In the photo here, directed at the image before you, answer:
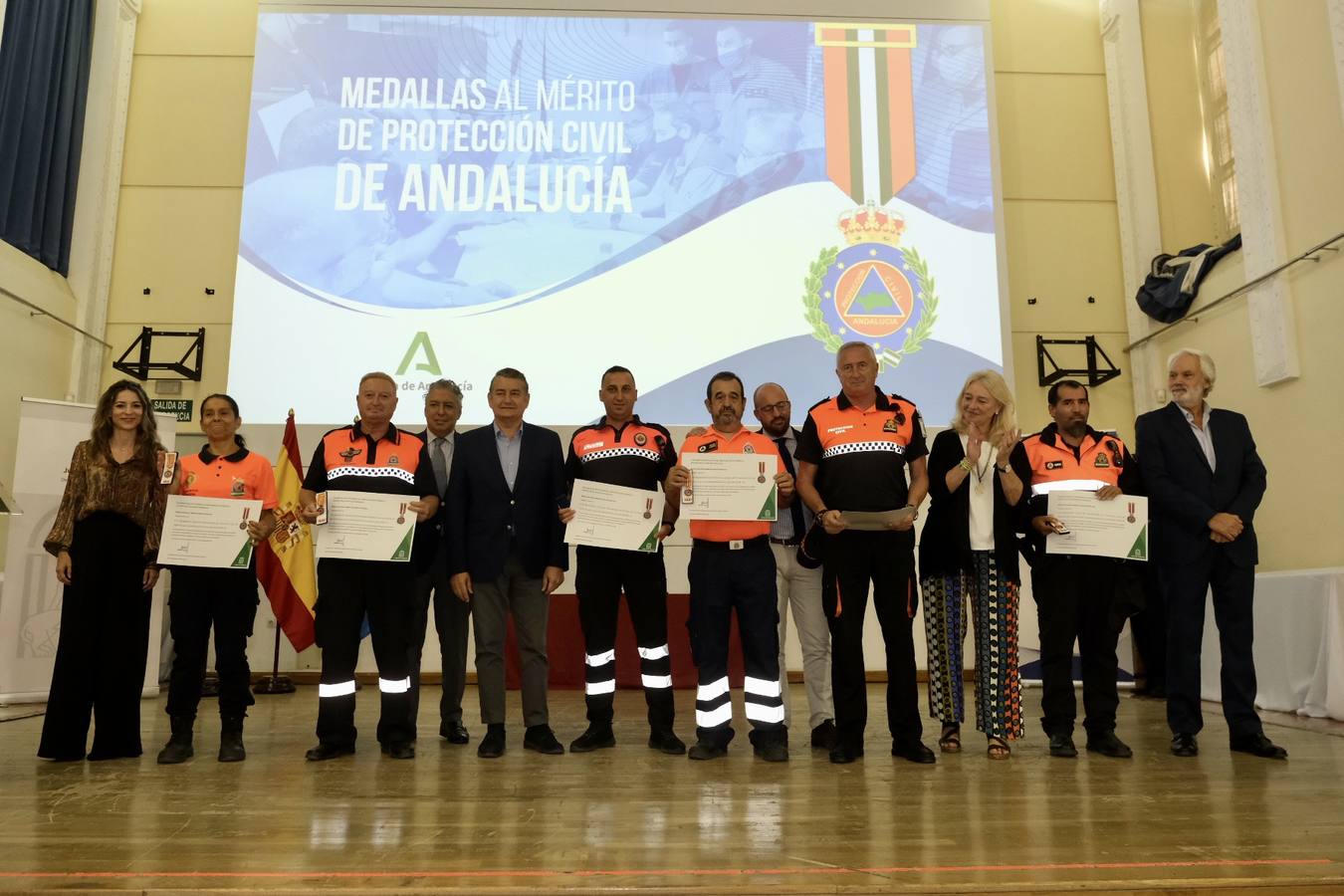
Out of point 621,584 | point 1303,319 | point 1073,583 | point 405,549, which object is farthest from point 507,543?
point 1303,319

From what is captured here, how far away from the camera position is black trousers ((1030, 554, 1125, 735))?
348 centimetres

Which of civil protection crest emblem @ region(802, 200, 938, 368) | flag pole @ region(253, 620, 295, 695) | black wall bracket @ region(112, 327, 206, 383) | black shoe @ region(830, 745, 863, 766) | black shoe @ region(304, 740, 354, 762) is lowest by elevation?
flag pole @ region(253, 620, 295, 695)

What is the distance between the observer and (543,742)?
11.7 feet

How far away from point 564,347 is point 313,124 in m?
2.52

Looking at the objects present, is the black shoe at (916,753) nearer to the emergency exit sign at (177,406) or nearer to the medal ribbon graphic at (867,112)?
the medal ribbon graphic at (867,112)

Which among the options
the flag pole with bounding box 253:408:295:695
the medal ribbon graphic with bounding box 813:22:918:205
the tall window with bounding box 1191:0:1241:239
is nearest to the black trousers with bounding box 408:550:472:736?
the flag pole with bounding box 253:408:295:695

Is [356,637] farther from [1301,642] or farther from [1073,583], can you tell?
[1301,642]

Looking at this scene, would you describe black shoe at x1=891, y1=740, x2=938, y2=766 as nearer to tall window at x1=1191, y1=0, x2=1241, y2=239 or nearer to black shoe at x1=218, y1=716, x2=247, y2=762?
black shoe at x1=218, y1=716, x2=247, y2=762

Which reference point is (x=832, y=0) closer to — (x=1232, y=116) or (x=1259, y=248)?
(x=1232, y=116)

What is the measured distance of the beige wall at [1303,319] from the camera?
18.1 ft

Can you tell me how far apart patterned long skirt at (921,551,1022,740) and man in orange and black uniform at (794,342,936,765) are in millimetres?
166

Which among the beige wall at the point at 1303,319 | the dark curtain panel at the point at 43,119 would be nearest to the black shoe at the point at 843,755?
the beige wall at the point at 1303,319

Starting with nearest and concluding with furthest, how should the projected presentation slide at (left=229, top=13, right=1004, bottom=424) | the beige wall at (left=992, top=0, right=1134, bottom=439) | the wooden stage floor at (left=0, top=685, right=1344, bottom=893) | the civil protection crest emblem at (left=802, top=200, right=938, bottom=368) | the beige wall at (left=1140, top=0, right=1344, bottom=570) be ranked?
the wooden stage floor at (left=0, top=685, right=1344, bottom=893) → the beige wall at (left=1140, top=0, right=1344, bottom=570) → the projected presentation slide at (left=229, top=13, right=1004, bottom=424) → the civil protection crest emblem at (left=802, top=200, right=938, bottom=368) → the beige wall at (left=992, top=0, right=1134, bottom=439)

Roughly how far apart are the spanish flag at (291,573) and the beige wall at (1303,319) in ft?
20.6
